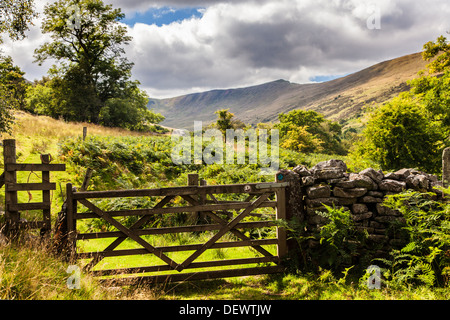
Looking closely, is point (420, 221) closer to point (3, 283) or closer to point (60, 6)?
point (3, 283)

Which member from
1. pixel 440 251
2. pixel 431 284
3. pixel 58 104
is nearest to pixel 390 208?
pixel 440 251

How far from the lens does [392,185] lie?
18.9ft

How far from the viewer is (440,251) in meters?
4.84

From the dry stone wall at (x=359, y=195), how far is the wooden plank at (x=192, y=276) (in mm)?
1244

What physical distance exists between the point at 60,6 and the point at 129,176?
31479 mm

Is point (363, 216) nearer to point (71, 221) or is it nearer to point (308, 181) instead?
point (308, 181)

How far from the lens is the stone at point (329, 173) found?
5.89 meters

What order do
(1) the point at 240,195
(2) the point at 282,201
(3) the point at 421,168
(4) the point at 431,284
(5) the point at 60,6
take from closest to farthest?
(4) the point at 431,284 → (2) the point at 282,201 → (1) the point at 240,195 → (3) the point at 421,168 → (5) the point at 60,6

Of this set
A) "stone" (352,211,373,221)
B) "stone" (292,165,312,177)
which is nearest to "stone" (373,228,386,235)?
"stone" (352,211,373,221)

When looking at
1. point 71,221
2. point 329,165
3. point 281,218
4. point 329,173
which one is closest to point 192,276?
point 281,218

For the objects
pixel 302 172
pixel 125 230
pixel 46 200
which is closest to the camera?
pixel 125 230

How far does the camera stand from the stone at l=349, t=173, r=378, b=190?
18.9 ft

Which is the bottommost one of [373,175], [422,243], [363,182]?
[422,243]

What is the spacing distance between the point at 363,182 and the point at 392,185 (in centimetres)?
57
